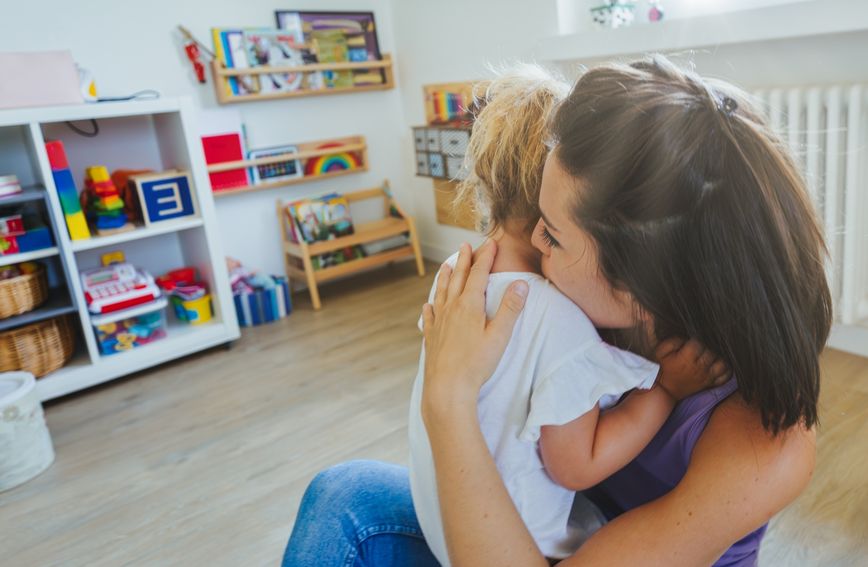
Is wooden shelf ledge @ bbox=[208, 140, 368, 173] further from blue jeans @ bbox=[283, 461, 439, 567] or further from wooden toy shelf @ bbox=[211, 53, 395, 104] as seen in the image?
blue jeans @ bbox=[283, 461, 439, 567]

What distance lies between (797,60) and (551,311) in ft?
6.12

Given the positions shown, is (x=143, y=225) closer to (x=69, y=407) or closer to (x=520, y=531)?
(x=69, y=407)

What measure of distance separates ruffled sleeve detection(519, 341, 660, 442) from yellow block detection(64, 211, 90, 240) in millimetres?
2222

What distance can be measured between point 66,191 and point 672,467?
7.51 ft

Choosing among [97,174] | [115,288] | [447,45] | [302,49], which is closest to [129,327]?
[115,288]

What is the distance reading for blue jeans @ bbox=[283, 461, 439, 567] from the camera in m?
0.82

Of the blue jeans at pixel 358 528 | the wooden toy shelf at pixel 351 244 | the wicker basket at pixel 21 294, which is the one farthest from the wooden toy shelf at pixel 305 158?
the blue jeans at pixel 358 528

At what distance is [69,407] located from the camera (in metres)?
2.33

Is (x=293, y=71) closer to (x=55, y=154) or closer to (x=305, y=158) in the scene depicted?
(x=305, y=158)

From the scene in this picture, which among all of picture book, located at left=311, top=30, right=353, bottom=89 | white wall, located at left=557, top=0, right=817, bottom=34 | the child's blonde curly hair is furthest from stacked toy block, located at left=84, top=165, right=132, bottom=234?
the child's blonde curly hair

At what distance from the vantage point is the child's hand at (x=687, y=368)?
0.65 meters

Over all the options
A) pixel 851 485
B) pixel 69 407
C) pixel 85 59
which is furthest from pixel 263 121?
pixel 851 485

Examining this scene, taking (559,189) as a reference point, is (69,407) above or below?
below

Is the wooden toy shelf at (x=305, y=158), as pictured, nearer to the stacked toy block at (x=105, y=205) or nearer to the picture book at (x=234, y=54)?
the picture book at (x=234, y=54)
